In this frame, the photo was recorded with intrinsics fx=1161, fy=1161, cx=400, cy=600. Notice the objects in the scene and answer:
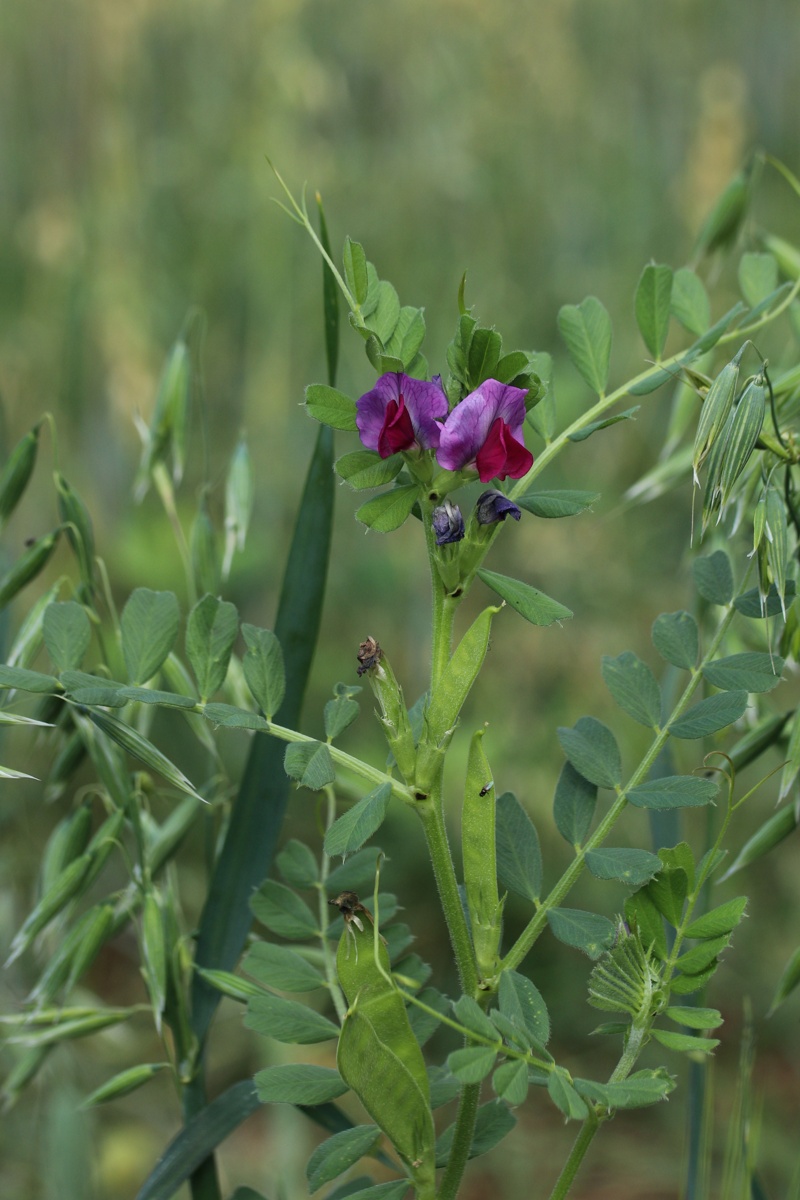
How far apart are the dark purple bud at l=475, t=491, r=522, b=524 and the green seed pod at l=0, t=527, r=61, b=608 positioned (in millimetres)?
332

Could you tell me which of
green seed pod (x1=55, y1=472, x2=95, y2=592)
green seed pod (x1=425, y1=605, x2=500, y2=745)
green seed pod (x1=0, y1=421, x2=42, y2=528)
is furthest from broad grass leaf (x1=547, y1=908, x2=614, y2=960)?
green seed pod (x1=0, y1=421, x2=42, y2=528)

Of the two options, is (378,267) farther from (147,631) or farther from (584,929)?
(584,929)

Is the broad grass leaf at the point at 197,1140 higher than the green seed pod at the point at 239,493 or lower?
lower

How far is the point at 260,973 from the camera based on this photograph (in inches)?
23.2

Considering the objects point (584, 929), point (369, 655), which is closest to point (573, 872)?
point (584, 929)

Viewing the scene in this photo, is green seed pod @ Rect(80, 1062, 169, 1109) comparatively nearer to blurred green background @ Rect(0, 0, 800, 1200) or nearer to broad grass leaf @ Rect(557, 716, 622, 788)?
broad grass leaf @ Rect(557, 716, 622, 788)

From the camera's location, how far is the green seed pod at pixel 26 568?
0.71 meters

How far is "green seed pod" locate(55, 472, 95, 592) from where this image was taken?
0.66 m

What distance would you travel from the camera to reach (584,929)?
1.68 feet

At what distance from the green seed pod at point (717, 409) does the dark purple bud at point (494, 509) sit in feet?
0.36

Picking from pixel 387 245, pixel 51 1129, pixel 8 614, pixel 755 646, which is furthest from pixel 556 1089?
pixel 387 245

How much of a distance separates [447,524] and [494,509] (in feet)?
0.08

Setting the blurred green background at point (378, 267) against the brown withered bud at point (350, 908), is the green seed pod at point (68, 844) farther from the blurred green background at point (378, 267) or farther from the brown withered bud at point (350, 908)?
the blurred green background at point (378, 267)

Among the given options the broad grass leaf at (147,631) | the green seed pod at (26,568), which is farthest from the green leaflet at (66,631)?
the green seed pod at (26,568)
